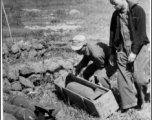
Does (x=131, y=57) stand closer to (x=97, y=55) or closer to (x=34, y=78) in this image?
(x=97, y=55)

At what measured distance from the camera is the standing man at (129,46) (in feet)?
14.9

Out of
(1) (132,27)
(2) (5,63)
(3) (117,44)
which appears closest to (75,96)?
(3) (117,44)

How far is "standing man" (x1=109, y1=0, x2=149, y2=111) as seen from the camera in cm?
453

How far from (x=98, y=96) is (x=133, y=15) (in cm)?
159

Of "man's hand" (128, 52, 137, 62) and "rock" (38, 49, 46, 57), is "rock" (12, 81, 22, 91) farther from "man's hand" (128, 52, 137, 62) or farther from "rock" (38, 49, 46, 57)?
"man's hand" (128, 52, 137, 62)

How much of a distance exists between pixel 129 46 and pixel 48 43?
4.84m

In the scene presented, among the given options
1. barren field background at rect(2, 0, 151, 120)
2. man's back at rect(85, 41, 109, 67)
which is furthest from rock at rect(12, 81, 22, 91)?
man's back at rect(85, 41, 109, 67)

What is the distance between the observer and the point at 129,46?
4758 millimetres

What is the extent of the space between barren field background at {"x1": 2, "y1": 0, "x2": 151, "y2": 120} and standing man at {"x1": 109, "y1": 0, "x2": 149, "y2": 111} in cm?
44

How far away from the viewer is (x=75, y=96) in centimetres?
505

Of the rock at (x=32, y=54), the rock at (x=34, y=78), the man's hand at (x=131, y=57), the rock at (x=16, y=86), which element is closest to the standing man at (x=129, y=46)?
the man's hand at (x=131, y=57)

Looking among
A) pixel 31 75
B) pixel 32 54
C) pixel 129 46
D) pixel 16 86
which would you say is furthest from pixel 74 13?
pixel 129 46

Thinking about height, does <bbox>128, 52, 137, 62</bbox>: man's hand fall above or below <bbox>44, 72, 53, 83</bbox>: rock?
above

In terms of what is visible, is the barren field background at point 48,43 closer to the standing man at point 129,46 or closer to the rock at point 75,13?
the rock at point 75,13
